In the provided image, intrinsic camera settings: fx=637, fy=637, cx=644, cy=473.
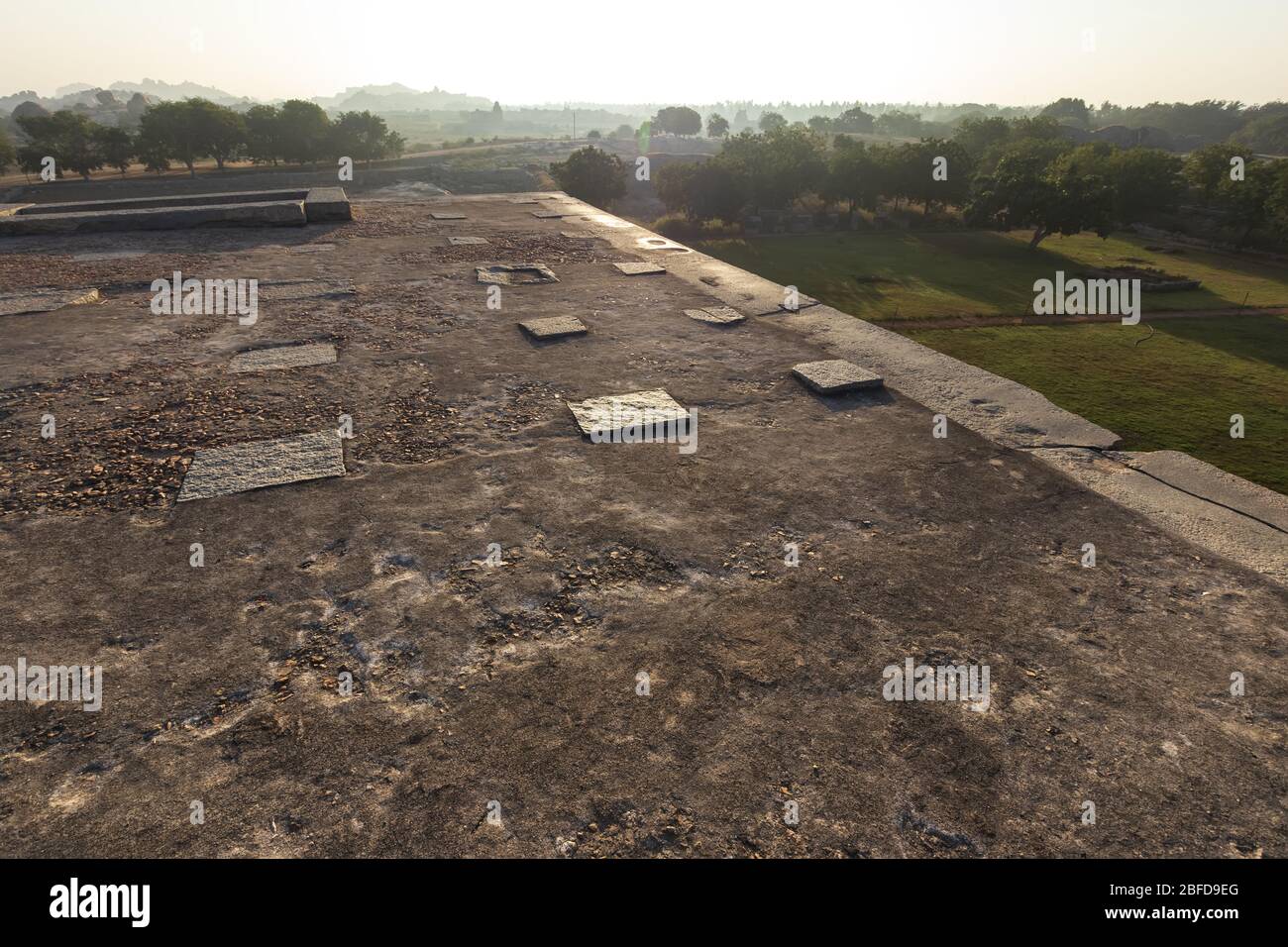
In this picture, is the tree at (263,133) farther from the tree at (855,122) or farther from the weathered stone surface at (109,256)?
the tree at (855,122)

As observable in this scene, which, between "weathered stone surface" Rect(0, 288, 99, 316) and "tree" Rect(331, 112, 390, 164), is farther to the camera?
"tree" Rect(331, 112, 390, 164)

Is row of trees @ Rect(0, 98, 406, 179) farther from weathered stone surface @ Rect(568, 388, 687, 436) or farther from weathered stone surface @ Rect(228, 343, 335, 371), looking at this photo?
weathered stone surface @ Rect(568, 388, 687, 436)

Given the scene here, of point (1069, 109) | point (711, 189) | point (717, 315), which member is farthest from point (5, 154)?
point (1069, 109)

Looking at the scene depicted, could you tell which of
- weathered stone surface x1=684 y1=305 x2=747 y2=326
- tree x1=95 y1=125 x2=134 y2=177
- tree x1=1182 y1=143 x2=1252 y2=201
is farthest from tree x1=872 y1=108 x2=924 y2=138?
weathered stone surface x1=684 y1=305 x2=747 y2=326

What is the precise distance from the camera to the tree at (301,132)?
53.4 meters

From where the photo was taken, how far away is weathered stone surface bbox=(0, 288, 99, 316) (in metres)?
7.11

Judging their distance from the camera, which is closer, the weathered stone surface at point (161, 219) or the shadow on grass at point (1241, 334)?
the weathered stone surface at point (161, 219)

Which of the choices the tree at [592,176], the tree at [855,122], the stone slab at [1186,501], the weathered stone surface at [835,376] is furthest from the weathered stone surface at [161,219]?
the tree at [855,122]

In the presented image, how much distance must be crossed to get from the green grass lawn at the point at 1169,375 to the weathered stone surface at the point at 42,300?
1403 centimetres

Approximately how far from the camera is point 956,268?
27.9 m

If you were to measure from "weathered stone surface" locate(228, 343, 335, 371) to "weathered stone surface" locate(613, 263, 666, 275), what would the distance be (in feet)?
14.4

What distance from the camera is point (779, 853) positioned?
82.0 inches

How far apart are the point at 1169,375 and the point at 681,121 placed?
16509 centimetres

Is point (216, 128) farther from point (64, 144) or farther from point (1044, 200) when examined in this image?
point (1044, 200)
